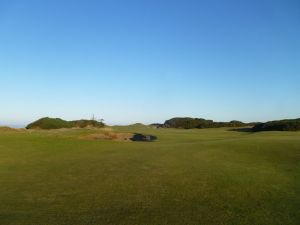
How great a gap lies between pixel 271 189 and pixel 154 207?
5.39 meters

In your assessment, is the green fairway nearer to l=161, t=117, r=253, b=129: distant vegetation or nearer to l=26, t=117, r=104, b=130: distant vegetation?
l=26, t=117, r=104, b=130: distant vegetation

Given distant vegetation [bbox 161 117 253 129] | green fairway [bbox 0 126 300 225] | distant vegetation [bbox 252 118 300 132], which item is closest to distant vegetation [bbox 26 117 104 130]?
distant vegetation [bbox 161 117 253 129]

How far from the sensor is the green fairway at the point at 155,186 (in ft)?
31.5

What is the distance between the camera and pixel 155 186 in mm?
13445

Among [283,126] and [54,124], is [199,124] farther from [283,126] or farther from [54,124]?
[54,124]

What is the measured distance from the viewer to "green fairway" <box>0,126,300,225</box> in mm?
9602

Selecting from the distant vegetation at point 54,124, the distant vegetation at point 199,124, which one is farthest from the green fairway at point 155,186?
the distant vegetation at point 199,124

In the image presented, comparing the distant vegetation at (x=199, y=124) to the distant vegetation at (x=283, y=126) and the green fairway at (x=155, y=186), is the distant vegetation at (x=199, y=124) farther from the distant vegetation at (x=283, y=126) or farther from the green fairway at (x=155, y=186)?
the green fairway at (x=155, y=186)

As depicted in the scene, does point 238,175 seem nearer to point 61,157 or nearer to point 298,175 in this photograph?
point 298,175

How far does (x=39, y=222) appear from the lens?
8.99 m

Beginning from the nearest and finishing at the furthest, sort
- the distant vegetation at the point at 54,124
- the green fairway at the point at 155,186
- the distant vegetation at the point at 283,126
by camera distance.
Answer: the green fairway at the point at 155,186 < the distant vegetation at the point at 283,126 < the distant vegetation at the point at 54,124

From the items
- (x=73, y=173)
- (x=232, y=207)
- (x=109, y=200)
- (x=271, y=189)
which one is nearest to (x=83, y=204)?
Answer: (x=109, y=200)

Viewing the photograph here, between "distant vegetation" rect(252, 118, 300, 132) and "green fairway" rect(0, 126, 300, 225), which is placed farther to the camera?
"distant vegetation" rect(252, 118, 300, 132)

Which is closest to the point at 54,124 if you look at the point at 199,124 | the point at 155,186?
the point at 199,124
